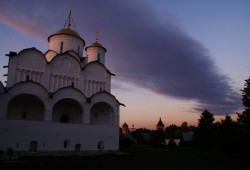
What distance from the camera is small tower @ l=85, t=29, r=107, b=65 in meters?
26.5

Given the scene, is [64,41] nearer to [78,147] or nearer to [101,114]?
[101,114]

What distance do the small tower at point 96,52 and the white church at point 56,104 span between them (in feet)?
7.31

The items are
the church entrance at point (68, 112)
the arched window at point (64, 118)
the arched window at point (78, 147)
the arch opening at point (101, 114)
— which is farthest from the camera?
the arch opening at point (101, 114)

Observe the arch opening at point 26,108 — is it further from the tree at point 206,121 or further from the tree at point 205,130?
the tree at point 206,121

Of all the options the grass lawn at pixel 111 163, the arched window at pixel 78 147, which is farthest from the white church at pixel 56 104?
the grass lawn at pixel 111 163

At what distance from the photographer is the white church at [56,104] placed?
1712 cm

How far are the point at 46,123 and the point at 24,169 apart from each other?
7.96 m

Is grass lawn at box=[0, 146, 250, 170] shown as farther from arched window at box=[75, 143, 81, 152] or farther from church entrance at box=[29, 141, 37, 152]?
arched window at box=[75, 143, 81, 152]

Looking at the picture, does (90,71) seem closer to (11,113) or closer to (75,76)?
(75,76)

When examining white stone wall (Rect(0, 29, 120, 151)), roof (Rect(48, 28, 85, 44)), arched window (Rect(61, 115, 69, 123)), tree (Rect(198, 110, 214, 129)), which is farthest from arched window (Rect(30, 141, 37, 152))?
tree (Rect(198, 110, 214, 129))

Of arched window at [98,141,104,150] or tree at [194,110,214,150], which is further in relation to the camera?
tree at [194,110,214,150]

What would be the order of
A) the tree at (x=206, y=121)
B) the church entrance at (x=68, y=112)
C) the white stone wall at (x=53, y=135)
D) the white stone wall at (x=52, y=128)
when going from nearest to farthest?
the white stone wall at (x=53, y=135), the white stone wall at (x=52, y=128), the church entrance at (x=68, y=112), the tree at (x=206, y=121)

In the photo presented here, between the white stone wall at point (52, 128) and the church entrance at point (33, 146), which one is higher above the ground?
the white stone wall at point (52, 128)

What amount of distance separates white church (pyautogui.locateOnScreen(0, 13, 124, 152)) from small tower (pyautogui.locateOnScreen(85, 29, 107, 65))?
7.31ft
